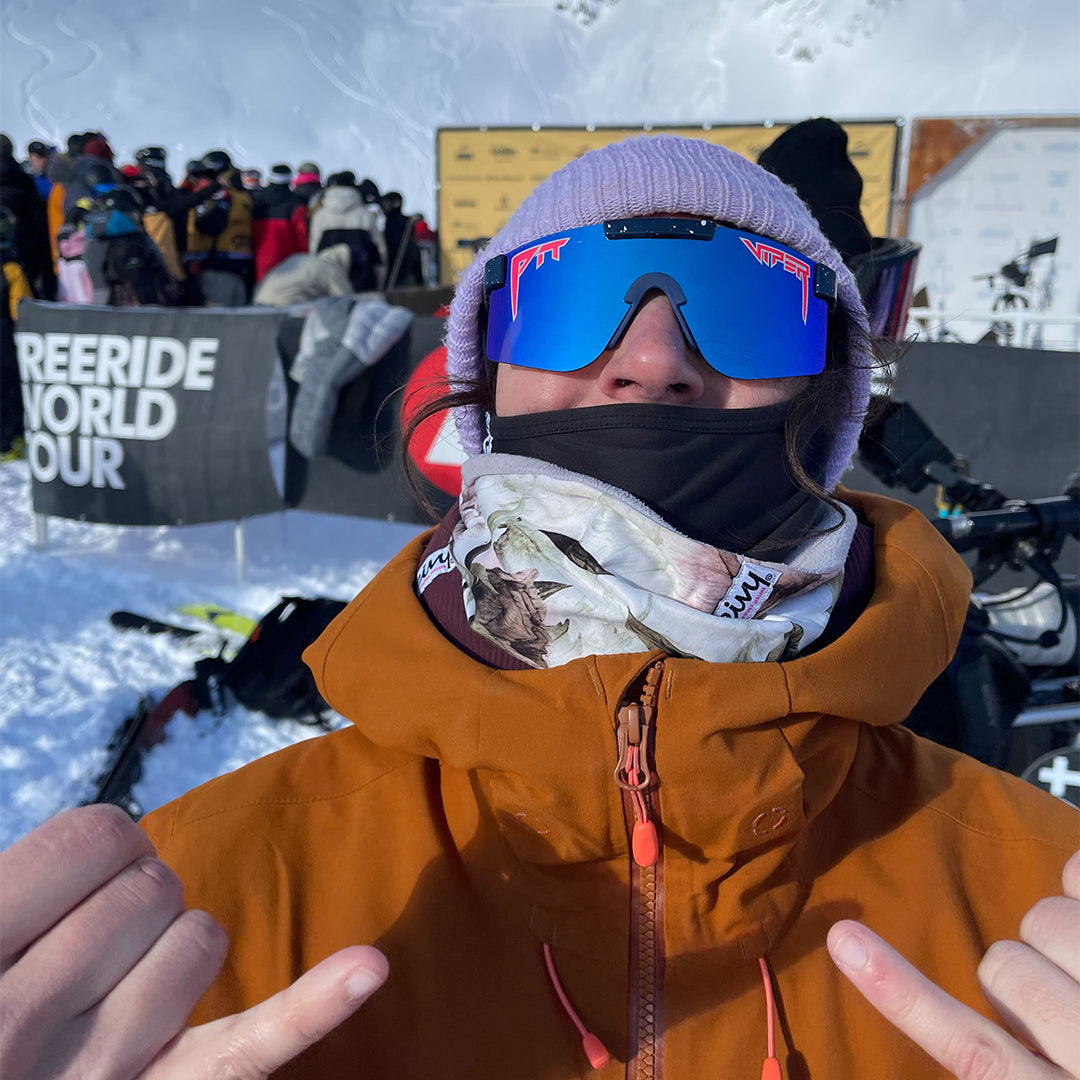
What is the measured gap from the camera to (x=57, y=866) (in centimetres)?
58

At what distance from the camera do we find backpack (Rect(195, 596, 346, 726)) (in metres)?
3.40

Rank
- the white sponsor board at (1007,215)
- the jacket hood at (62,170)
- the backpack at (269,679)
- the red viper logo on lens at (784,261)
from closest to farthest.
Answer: the red viper logo on lens at (784,261), the backpack at (269,679), the jacket hood at (62,170), the white sponsor board at (1007,215)

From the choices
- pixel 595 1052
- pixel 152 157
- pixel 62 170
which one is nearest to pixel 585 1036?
pixel 595 1052

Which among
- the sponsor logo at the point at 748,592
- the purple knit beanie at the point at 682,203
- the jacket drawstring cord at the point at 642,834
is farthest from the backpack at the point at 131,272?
the jacket drawstring cord at the point at 642,834

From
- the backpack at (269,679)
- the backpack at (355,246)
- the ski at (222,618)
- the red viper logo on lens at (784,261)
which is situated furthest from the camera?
the backpack at (355,246)

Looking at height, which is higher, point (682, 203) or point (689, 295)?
point (682, 203)

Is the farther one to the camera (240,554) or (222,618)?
(240,554)

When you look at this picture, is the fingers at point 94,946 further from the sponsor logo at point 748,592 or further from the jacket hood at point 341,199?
the jacket hood at point 341,199

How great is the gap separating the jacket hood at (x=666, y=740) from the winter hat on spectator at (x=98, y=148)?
398 inches

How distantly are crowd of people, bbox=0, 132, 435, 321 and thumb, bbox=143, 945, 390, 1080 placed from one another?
617 centimetres

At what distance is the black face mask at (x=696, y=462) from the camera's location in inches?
45.5

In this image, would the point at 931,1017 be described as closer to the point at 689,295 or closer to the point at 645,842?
the point at 645,842

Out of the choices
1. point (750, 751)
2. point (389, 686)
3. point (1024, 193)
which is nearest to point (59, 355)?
point (389, 686)

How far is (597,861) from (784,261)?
96cm
